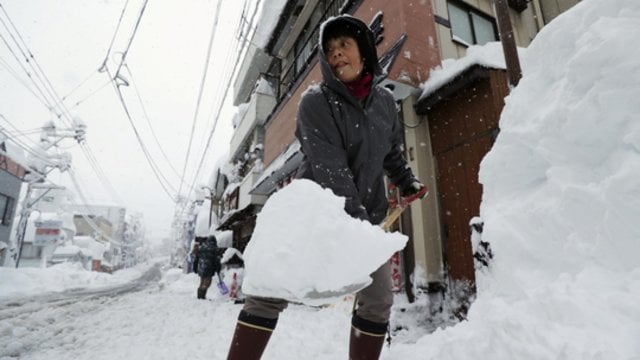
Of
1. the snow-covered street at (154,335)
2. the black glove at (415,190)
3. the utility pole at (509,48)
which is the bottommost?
the snow-covered street at (154,335)

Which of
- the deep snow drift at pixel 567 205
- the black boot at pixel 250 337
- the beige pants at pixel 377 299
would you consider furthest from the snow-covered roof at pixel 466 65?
the black boot at pixel 250 337

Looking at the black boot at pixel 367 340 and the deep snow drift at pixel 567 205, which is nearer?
the deep snow drift at pixel 567 205

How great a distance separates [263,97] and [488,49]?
1175 cm

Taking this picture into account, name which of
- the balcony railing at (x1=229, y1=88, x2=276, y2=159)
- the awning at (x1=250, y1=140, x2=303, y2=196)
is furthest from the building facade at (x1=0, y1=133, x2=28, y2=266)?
the awning at (x1=250, y1=140, x2=303, y2=196)

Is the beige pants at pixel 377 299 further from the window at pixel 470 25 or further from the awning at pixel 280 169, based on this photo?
the window at pixel 470 25

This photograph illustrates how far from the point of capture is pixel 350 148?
6.16ft

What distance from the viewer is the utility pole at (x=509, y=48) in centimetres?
383

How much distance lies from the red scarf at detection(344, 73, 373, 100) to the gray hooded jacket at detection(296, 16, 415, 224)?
41mm

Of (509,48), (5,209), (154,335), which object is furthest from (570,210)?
(5,209)

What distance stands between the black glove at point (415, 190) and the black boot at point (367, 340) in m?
1.01

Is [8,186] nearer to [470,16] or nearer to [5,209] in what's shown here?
[5,209]

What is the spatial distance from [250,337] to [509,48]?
168 inches

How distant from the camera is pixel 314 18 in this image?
11484mm

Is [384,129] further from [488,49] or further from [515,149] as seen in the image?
[488,49]
